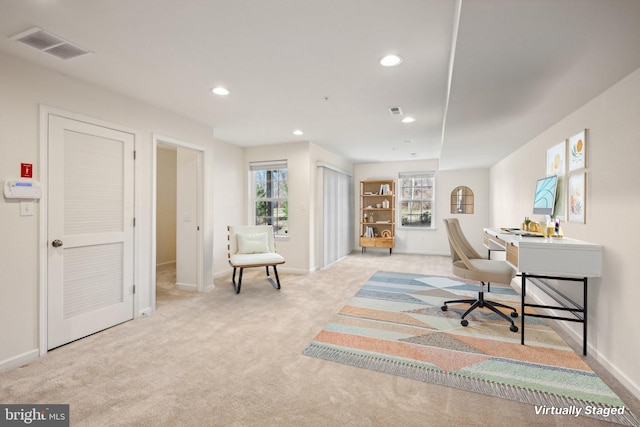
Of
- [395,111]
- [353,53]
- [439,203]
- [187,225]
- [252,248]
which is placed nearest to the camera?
[353,53]

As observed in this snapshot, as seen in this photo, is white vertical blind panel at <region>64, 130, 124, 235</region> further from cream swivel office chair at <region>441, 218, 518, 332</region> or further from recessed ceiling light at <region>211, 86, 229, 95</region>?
cream swivel office chair at <region>441, 218, 518, 332</region>

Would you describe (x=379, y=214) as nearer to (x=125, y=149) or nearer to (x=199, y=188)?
(x=199, y=188)

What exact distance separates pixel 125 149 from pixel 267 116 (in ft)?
5.52

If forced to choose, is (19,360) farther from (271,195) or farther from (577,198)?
(577,198)

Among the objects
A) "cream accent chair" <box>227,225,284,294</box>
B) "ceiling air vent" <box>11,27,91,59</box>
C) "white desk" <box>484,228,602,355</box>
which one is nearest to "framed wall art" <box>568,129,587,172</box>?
"white desk" <box>484,228,602,355</box>

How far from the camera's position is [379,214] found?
26.3 ft

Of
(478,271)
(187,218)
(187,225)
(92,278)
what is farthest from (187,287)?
(478,271)

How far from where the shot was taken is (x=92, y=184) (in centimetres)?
291

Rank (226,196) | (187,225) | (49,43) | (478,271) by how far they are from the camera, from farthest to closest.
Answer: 1. (226,196)
2. (187,225)
3. (478,271)
4. (49,43)

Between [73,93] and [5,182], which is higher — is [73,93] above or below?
above

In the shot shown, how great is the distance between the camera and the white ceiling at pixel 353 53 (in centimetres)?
Answer: 158

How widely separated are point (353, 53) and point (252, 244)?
10.2 ft

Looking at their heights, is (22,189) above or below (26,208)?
above

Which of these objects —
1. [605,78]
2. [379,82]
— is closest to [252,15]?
[379,82]
